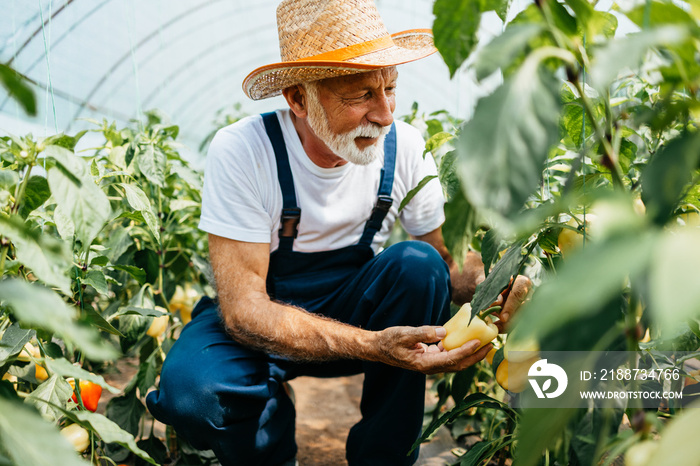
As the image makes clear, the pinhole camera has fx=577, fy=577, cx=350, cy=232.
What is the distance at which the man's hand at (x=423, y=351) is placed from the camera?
1292mm

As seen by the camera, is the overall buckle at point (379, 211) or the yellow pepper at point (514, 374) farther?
the overall buckle at point (379, 211)

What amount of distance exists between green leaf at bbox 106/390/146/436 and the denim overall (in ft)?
0.36

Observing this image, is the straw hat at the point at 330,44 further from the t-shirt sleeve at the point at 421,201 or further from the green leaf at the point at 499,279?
the green leaf at the point at 499,279

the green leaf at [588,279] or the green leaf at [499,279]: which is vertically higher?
the green leaf at [588,279]

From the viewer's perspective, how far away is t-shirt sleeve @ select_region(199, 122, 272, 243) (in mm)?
1686

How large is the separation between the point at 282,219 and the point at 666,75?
123 centimetres

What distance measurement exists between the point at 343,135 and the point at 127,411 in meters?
1.01

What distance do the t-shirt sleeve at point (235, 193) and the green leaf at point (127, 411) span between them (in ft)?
1.76

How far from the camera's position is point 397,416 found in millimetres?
1608

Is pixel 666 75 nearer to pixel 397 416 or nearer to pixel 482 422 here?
pixel 397 416

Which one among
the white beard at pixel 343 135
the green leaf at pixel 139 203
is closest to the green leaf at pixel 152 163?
the white beard at pixel 343 135

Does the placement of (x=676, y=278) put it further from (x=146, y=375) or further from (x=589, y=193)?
(x=146, y=375)

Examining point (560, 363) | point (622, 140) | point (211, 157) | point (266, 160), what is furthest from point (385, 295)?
point (560, 363)

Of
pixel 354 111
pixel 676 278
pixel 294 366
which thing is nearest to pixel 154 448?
pixel 294 366
